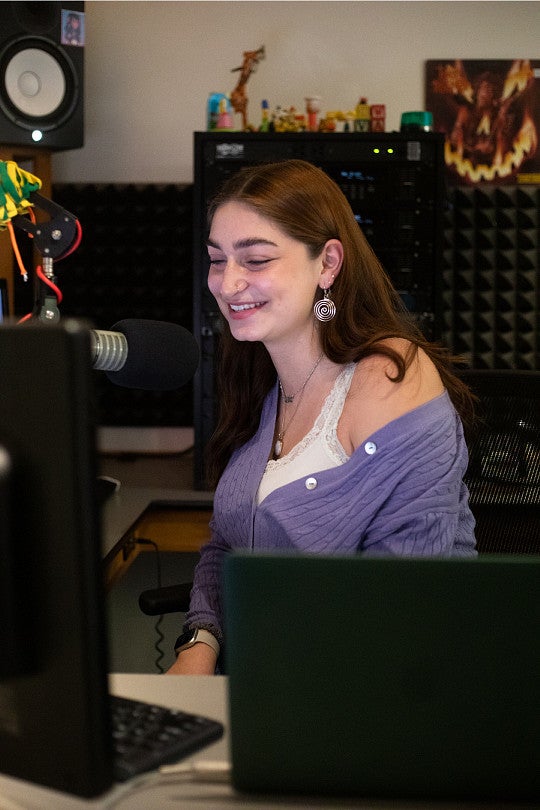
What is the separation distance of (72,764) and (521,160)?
3.65 meters

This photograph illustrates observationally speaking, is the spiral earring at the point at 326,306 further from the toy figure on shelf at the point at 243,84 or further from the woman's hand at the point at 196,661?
the toy figure on shelf at the point at 243,84

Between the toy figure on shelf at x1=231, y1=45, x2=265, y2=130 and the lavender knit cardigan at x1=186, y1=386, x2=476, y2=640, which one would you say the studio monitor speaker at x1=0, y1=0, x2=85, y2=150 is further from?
the lavender knit cardigan at x1=186, y1=386, x2=476, y2=640

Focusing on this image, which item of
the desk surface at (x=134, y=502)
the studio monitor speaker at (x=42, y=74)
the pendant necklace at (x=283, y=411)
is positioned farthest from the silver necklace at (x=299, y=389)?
the studio monitor speaker at (x=42, y=74)

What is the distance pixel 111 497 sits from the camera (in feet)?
7.72

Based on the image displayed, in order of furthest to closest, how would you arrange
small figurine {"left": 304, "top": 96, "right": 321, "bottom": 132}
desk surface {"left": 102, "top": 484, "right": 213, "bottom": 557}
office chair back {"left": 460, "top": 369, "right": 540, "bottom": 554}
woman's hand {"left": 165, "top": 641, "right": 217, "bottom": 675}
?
small figurine {"left": 304, "top": 96, "right": 321, "bottom": 132}, desk surface {"left": 102, "top": 484, "right": 213, "bottom": 557}, office chair back {"left": 460, "top": 369, "right": 540, "bottom": 554}, woman's hand {"left": 165, "top": 641, "right": 217, "bottom": 675}

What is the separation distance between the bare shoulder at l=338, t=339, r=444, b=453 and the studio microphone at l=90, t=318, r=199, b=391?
1.63ft

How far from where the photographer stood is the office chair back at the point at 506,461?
5.19 feet

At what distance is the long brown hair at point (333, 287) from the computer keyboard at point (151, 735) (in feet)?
2.39

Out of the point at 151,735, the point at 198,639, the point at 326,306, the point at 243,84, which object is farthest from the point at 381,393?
the point at 243,84

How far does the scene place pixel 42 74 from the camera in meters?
3.01

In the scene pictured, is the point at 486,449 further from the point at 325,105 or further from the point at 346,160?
the point at 325,105

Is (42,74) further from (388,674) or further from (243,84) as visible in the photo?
(388,674)

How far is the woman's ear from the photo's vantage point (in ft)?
4.98

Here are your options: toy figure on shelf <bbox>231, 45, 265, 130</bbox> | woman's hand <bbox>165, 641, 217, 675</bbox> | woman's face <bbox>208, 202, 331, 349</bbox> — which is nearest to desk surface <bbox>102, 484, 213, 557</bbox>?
woman's hand <bbox>165, 641, 217, 675</bbox>
